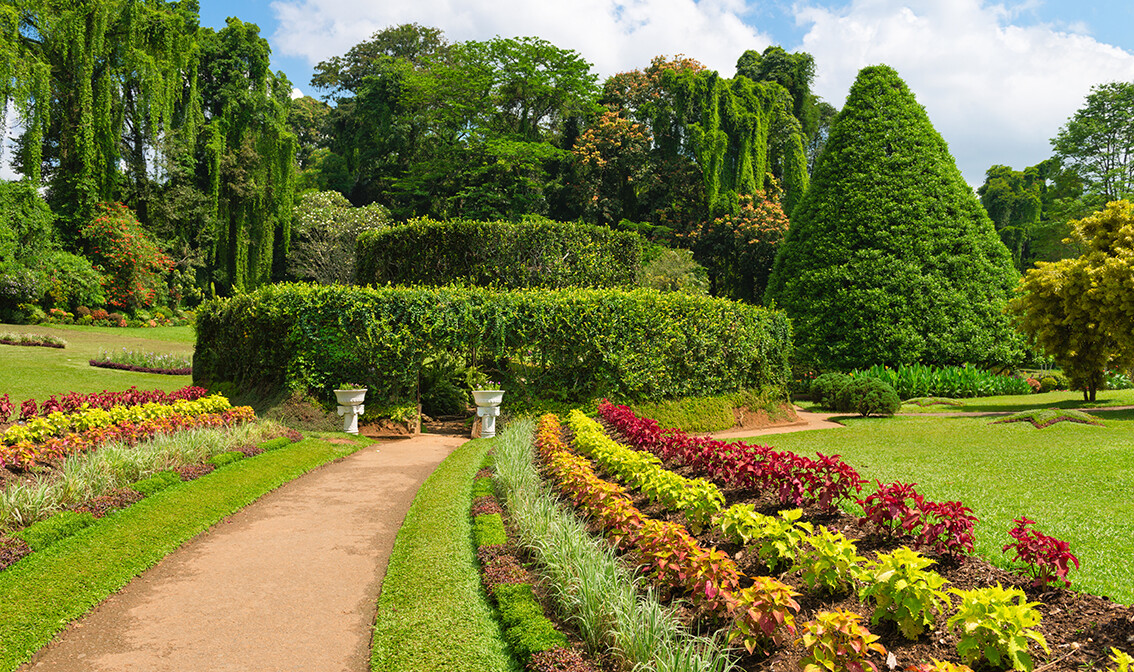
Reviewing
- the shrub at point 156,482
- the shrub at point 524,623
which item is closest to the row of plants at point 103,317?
the shrub at point 156,482

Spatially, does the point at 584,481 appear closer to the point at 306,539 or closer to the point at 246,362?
the point at 306,539

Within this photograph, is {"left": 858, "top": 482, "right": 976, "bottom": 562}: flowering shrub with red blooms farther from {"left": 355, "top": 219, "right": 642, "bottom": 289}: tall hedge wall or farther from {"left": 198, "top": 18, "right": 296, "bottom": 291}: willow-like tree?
{"left": 198, "top": 18, "right": 296, "bottom": 291}: willow-like tree

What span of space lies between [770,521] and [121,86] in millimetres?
38572

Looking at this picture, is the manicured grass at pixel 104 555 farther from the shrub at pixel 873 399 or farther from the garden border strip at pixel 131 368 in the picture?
the garden border strip at pixel 131 368

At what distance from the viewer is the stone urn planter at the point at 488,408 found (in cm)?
1183

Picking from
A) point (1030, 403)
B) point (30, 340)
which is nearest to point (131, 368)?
point (30, 340)

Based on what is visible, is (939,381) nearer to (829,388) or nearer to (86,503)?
(829,388)

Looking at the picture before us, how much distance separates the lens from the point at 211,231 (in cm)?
3684

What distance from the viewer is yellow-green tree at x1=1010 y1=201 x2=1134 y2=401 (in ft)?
Answer: 44.9

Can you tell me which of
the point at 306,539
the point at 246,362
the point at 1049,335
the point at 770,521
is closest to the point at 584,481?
the point at 770,521

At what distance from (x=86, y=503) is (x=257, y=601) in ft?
8.51

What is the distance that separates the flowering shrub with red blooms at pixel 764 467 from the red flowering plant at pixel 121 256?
30756 mm

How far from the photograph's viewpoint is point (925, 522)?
14.1ft

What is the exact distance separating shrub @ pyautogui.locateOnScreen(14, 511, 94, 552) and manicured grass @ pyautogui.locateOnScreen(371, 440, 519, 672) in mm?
2636
